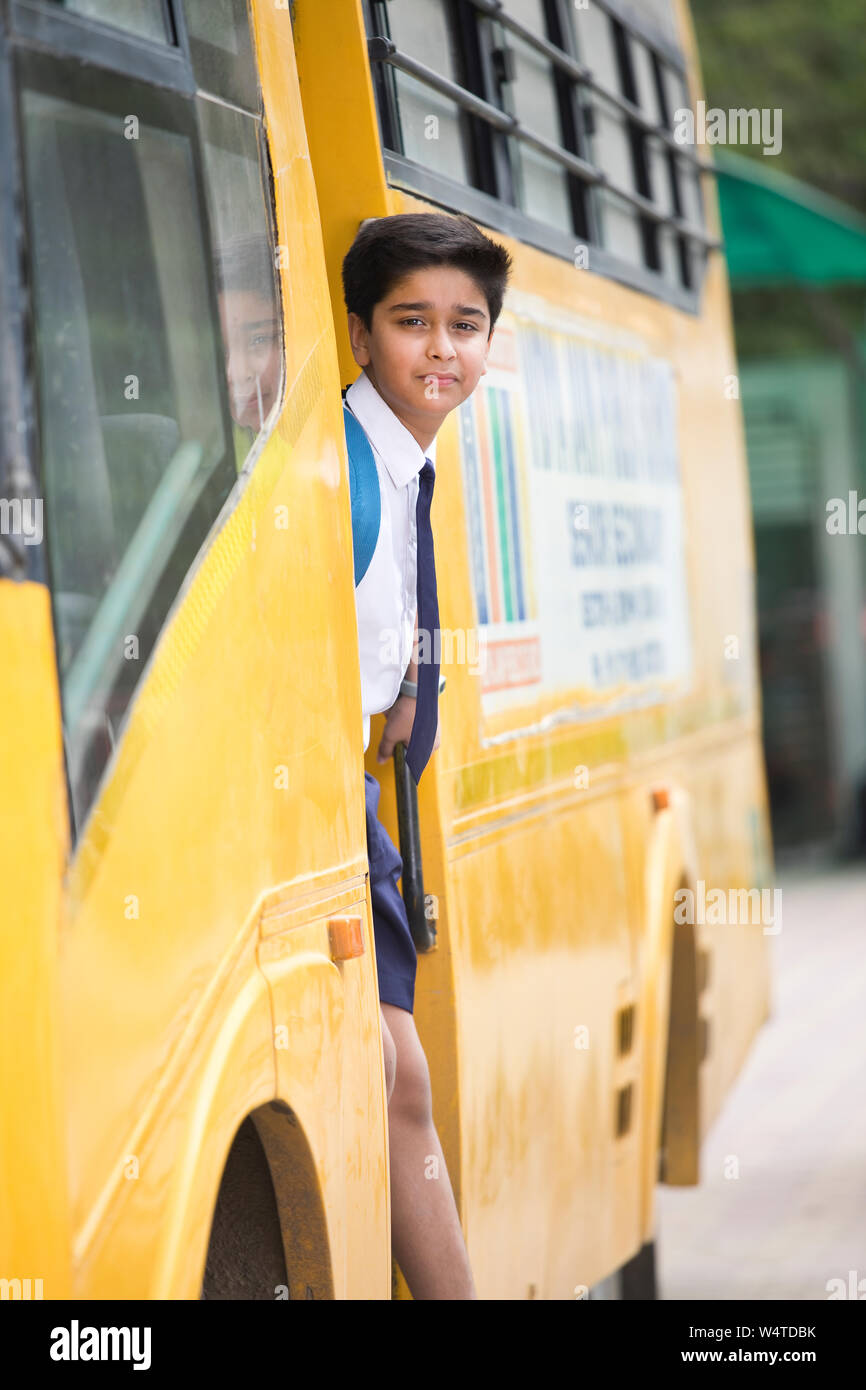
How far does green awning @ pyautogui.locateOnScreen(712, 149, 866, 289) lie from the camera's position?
40.7 feet

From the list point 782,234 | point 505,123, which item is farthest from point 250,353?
point 782,234

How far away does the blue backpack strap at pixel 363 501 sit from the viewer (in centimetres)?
311

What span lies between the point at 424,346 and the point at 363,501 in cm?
28

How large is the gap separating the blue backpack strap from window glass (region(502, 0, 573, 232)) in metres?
1.36

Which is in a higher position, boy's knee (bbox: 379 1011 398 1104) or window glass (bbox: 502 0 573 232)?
window glass (bbox: 502 0 573 232)

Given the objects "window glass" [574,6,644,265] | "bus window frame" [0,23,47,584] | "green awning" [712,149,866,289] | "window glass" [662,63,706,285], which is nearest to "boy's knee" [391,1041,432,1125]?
"bus window frame" [0,23,47,584]

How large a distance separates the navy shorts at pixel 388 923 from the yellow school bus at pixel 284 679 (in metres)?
0.14

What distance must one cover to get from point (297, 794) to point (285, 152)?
38.0 inches

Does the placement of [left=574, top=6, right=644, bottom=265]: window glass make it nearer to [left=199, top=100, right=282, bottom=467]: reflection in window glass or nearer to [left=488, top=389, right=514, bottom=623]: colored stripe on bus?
[left=488, top=389, right=514, bottom=623]: colored stripe on bus

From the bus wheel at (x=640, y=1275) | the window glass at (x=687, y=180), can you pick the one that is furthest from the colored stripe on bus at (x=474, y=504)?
the window glass at (x=687, y=180)

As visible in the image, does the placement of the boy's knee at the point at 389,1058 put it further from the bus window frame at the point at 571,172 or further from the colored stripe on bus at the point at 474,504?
the bus window frame at the point at 571,172

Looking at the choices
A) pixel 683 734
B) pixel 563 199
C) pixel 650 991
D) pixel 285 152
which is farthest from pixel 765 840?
pixel 285 152

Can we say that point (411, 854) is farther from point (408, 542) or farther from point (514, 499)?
point (514, 499)

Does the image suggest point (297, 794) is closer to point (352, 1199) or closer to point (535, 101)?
point (352, 1199)
